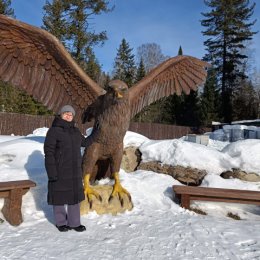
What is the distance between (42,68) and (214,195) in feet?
10.3

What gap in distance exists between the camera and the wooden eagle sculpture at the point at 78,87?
467cm

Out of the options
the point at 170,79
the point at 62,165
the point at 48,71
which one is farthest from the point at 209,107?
the point at 62,165

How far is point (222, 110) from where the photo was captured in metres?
33.2

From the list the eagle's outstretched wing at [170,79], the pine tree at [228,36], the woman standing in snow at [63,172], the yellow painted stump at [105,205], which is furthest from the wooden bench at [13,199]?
the pine tree at [228,36]

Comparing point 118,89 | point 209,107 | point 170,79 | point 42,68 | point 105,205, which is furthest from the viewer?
point 209,107

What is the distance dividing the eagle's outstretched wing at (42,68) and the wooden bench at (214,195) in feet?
6.29

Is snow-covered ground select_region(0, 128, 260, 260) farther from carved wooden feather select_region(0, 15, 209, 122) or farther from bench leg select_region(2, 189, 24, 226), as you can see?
carved wooden feather select_region(0, 15, 209, 122)

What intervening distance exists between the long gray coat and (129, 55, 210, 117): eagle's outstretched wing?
1621 millimetres

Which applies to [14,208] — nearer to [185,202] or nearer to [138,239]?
[138,239]

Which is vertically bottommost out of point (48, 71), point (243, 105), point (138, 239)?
point (138, 239)

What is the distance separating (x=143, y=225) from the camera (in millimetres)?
4309

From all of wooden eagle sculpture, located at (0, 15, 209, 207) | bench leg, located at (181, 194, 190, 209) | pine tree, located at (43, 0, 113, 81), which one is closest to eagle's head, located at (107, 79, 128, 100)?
wooden eagle sculpture, located at (0, 15, 209, 207)

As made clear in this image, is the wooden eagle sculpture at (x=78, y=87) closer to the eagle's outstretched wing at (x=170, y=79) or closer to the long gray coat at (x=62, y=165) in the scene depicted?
the eagle's outstretched wing at (x=170, y=79)

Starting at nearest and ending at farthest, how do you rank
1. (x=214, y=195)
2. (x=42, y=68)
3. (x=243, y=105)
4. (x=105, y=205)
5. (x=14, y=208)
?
(x=14, y=208) → (x=105, y=205) → (x=214, y=195) → (x=42, y=68) → (x=243, y=105)
